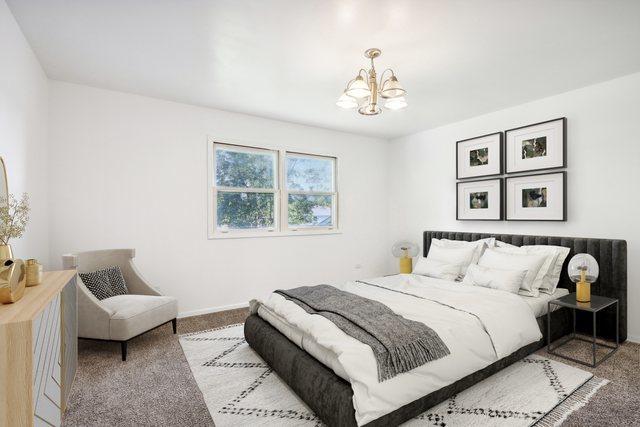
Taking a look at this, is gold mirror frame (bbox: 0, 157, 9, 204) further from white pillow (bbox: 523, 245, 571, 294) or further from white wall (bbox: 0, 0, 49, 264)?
white pillow (bbox: 523, 245, 571, 294)

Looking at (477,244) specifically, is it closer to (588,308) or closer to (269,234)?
(588,308)

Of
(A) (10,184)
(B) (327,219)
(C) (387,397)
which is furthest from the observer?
(B) (327,219)

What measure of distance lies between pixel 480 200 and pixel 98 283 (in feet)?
14.9

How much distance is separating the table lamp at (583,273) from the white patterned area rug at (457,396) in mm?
686

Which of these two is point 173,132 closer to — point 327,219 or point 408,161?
point 327,219

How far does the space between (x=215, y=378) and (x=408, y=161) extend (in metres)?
4.26

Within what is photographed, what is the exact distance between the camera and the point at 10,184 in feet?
7.77

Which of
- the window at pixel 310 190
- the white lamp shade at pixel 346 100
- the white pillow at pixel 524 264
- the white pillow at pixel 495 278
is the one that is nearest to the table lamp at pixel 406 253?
the window at pixel 310 190

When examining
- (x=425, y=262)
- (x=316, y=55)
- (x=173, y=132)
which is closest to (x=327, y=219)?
(x=425, y=262)

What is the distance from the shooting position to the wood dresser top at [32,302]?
135cm

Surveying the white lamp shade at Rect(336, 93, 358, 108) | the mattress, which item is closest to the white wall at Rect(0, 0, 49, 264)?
the mattress

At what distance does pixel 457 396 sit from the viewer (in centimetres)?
224

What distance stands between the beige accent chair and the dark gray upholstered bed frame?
35.1 inches

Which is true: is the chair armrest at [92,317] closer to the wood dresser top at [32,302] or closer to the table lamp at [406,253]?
the wood dresser top at [32,302]
